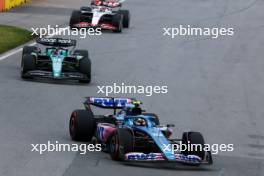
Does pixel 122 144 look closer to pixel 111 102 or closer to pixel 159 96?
pixel 111 102

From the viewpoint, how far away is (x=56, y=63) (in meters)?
22.7

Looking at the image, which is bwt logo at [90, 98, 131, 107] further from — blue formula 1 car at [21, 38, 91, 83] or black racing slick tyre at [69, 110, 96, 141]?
blue formula 1 car at [21, 38, 91, 83]

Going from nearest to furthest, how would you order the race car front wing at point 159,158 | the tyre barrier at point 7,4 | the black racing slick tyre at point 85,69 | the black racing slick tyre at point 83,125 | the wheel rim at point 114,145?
the race car front wing at point 159,158 → the wheel rim at point 114,145 → the black racing slick tyre at point 83,125 → the black racing slick tyre at point 85,69 → the tyre barrier at point 7,4

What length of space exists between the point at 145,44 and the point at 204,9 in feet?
41.3

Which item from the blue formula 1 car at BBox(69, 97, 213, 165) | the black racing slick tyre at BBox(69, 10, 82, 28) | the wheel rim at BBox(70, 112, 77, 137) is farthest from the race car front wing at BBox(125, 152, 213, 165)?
the black racing slick tyre at BBox(69, 10, 82, 28)

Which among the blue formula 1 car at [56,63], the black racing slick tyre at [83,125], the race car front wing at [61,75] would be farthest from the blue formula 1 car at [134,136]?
the blue formula 1 car at [56,63]

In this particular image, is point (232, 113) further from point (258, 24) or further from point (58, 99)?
point (258, 24)

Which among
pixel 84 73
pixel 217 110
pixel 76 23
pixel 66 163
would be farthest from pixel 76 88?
pixel 76 23

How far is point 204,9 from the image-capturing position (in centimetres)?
4341

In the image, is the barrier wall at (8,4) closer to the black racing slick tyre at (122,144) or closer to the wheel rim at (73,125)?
the wheel rim at (73,125)
